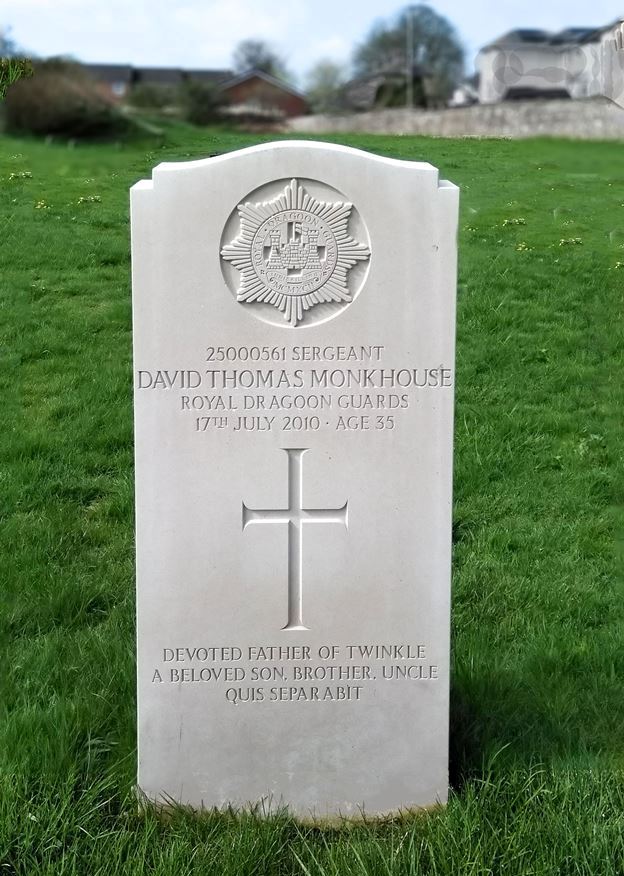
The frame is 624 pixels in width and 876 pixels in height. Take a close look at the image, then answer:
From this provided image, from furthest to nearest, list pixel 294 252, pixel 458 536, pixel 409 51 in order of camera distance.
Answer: pixel 458 536 → pixel 409 51 → pixel 294 252

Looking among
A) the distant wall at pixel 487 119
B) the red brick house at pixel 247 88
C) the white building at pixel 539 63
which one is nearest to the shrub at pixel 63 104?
the red brick house at pixel 247 88

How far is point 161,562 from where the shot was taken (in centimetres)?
286

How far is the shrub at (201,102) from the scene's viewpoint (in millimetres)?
3810

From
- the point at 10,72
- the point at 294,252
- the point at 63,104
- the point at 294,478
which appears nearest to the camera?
the point at 294,252

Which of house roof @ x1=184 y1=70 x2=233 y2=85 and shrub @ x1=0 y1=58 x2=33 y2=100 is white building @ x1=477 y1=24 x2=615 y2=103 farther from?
shrub @ x1=0 y1=58 x2=33 y2=100

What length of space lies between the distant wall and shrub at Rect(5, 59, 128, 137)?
1.32 metres

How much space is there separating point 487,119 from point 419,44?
85 cm

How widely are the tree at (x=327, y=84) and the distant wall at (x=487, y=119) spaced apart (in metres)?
0.20

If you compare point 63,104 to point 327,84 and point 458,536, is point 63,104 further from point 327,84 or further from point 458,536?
point 458,536

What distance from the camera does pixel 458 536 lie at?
4.95 meters

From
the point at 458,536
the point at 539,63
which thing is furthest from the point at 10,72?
the point at 458,536

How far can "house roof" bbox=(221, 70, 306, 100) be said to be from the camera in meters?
3.47

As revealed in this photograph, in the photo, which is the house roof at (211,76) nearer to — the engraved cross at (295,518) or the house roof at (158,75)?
the house roof at (158,75)

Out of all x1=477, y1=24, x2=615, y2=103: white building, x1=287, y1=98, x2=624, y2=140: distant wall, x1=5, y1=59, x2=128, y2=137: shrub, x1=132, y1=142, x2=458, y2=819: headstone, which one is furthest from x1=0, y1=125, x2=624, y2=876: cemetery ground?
x1=477, y1=24, x2=615, y2=103: white building
